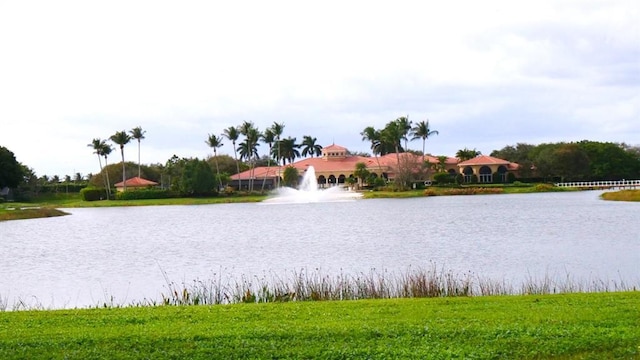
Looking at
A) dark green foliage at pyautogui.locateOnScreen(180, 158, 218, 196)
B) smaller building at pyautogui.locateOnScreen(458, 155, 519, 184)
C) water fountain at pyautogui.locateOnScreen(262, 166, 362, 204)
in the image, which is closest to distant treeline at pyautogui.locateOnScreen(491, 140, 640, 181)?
smaller building at pyautogui.locateOnScreen(458, 155, 519, 184)

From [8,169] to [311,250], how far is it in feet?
222

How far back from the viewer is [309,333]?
1096cm

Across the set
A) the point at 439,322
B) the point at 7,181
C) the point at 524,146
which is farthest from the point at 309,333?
the point at 524,146

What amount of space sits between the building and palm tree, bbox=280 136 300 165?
20.3 feet

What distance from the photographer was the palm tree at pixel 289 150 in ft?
438

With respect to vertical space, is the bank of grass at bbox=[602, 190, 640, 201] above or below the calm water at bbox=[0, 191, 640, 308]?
above

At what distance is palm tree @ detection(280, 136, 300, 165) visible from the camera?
438ft

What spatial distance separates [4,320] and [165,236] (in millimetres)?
30499

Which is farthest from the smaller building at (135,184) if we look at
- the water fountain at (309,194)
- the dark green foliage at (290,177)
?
the dark green foliage at (290,177)

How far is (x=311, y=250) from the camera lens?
31.2 metres

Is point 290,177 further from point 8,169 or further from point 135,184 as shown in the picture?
point 8,169

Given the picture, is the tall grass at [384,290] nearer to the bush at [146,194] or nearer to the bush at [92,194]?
the bush at [146,194]

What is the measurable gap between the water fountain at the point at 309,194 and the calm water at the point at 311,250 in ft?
127

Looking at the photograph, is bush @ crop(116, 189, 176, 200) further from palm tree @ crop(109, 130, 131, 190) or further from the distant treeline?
the distant treeline
